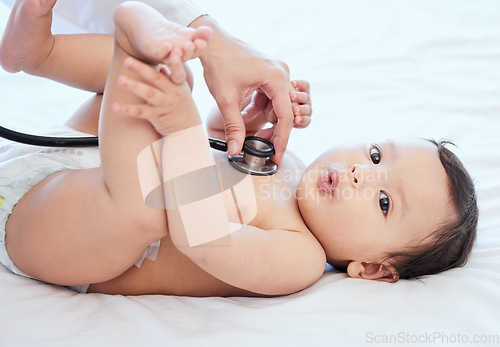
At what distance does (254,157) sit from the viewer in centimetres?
106

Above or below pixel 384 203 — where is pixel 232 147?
above

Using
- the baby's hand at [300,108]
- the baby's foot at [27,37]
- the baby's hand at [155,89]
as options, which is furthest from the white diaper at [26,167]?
the baby's hand at [300,108]

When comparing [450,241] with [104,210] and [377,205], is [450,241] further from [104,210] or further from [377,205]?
[104,210]

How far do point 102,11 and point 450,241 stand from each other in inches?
41.6

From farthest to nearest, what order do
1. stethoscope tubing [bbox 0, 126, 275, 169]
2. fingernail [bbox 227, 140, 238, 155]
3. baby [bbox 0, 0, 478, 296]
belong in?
1. fingernail [bbox 227, 140, 238, 155]
2. stethoscope tubing [bbox 0, 126, 275, 169]
3. baby [bbox 0, 0, 478, 296]

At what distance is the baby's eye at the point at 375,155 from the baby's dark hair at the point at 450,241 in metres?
0.14

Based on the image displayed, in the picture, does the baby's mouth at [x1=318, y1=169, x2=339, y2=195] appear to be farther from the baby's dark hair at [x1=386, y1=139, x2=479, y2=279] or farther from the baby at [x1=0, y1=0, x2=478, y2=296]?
the baby's dark hair at [x1=386, y1=139, x2=479, y2=279]

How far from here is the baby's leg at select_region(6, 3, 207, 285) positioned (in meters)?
0.74

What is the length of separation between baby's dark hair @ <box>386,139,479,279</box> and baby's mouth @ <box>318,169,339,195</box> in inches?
8.1

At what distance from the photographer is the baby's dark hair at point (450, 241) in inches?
42.3

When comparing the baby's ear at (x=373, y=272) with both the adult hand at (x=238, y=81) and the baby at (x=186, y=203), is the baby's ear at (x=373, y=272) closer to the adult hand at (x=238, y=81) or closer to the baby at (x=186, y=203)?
the baby at (x=186, y=203)

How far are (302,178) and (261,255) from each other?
31cm

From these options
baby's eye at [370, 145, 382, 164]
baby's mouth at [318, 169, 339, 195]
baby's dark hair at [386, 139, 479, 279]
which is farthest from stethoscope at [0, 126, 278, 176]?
baby's dark hair at [386, 139, 479, 279]

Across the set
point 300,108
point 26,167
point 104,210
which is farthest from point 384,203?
point 26,167
